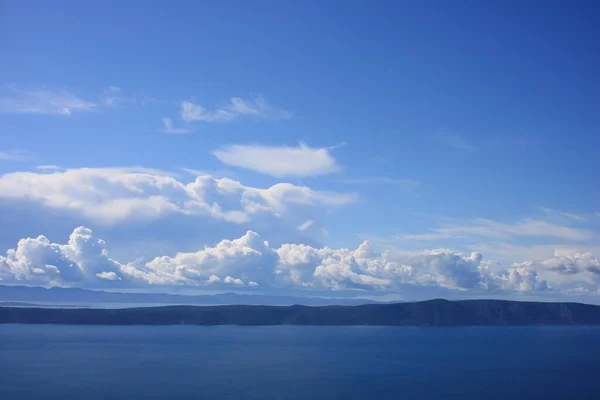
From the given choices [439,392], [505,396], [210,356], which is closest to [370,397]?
[439,392]

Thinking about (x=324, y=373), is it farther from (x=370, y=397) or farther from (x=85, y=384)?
(x=85, y=384)

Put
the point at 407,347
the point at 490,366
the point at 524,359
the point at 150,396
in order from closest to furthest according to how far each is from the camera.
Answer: the point at 150,396, the point at 490,366, the point at 524,359, the point at 407,347

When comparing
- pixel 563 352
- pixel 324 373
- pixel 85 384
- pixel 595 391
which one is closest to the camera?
pixel 595 391

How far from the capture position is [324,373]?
118625mm

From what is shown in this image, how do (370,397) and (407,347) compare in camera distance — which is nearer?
(370,397)

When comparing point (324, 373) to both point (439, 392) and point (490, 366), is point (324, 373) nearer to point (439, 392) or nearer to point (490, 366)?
→ point (439, 392)

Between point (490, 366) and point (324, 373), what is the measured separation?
44836 millimetres

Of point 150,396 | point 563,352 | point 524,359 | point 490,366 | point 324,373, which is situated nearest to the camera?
point 150,396

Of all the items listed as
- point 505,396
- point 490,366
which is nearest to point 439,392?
point 505,396

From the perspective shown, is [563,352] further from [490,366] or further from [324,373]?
[324,373]

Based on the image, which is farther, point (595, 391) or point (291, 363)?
point (291, 363)

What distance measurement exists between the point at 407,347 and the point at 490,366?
6301 centimetres

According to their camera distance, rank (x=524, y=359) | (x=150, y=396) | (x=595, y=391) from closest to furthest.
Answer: (x=150, y=396)
(x=595, y=391)
(x=524, y=359)

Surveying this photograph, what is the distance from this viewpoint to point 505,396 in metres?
90.0
